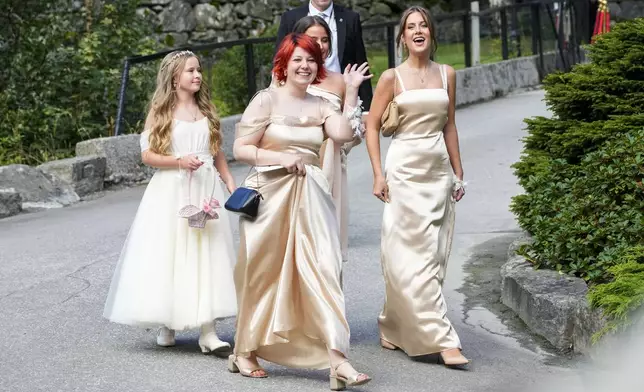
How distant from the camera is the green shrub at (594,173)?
26.2 ft

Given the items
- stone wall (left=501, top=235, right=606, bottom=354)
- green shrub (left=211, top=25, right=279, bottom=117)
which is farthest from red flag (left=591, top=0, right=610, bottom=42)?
stone wall (left=501, top=235, right=606, bottom=354)

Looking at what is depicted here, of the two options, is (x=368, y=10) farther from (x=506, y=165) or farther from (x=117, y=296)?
(x=117, y=296)

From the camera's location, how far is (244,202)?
22.6ft

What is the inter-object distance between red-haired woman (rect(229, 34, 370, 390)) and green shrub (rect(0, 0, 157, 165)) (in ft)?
25.0

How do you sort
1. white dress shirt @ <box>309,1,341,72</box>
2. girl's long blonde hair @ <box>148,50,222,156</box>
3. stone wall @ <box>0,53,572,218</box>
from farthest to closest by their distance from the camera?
1. stone wall @ <box>0,53,572,218</box>
2. white dress shirt @ <box>309,1,341,72</box>
3. girl's long blonde hair @ <box>148,50,222,156</box>

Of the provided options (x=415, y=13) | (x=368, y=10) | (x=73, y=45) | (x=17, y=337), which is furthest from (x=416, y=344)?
(x=368, y=10)

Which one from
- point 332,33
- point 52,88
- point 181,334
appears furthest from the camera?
point 52,88

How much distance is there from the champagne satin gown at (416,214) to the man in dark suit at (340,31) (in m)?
2.07

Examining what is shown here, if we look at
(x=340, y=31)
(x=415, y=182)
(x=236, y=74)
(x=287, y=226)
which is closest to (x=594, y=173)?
(x=415, y=182)

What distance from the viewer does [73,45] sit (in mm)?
15359

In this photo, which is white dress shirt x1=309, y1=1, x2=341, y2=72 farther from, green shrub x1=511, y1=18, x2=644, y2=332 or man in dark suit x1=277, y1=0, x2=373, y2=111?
green shrub x1=511, y1=18, x2=644, y2=332

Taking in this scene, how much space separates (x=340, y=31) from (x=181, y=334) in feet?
8.94

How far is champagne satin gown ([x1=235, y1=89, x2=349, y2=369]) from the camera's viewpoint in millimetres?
6922

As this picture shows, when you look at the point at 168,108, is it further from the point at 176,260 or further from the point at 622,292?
the point at 622,292
